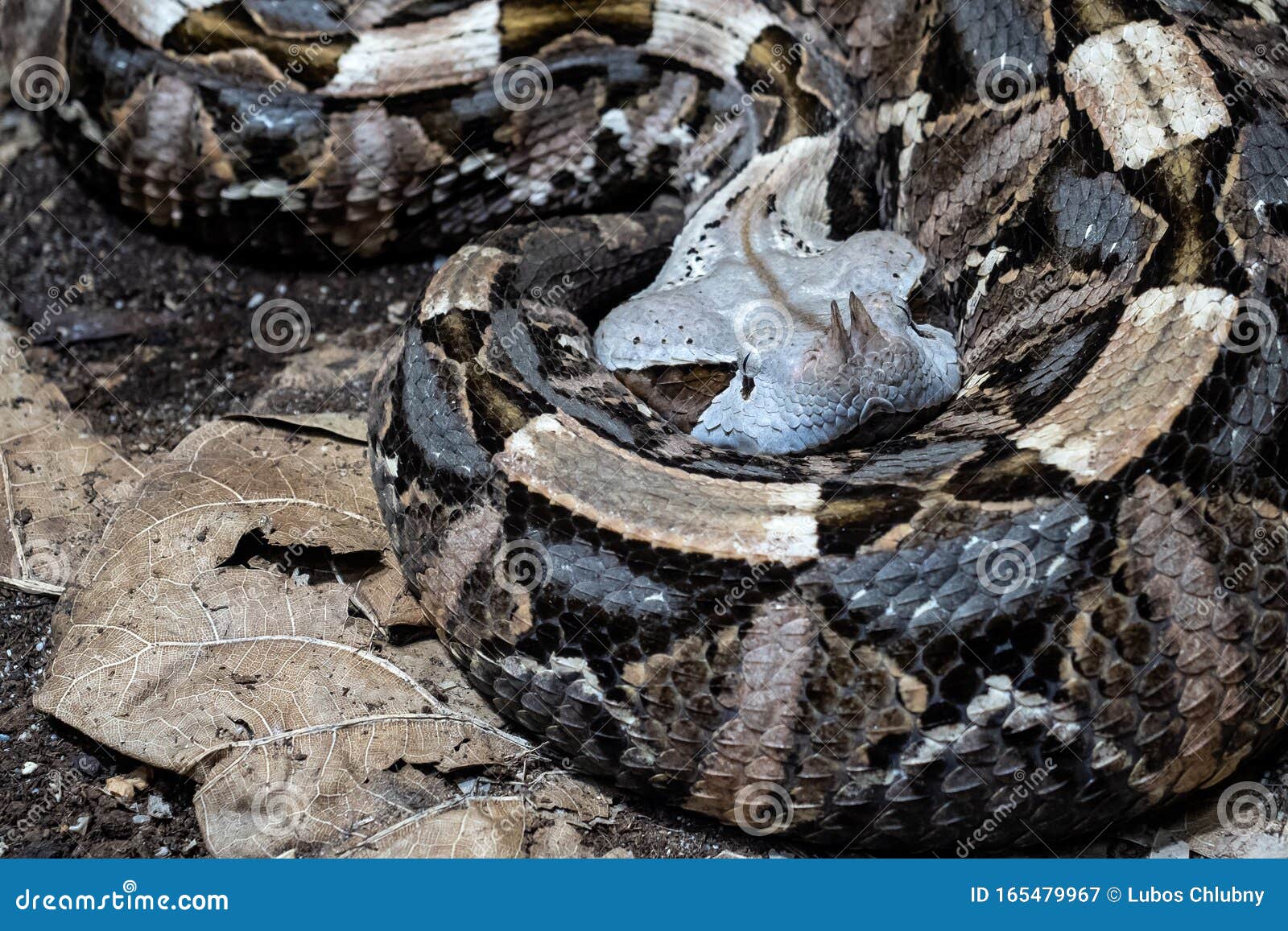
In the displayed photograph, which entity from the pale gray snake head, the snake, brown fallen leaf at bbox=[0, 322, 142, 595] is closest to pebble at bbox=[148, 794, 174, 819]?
brown fallen leaf at bbox=[0, 322, 142, 595]

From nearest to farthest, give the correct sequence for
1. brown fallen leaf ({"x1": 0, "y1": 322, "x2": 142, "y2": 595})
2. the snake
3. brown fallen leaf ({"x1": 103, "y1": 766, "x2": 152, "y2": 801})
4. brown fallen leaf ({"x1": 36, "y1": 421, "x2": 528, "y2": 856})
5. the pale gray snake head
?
1. the snake
2. brown fallen leaf ({"x1": 36, "y1": 421, "x2": 528, "y2": 856})
3. brown fallen leaf ({"x1": 103, "y1": 766, "x2": 152, "y2": 801})
4. the pale gray snake head
5. brown fallen leaf ({"x1": 0, "y1": 322, "x2": 142, "y2": 595})

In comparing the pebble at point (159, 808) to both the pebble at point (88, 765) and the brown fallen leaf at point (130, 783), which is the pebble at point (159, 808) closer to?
the brown fallen leaf at point (130, 783)

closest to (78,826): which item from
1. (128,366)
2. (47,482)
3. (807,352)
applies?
(47,482)

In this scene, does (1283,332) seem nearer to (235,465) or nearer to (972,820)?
(972,820)

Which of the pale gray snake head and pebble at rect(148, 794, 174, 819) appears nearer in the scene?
pebble at rect(148, 794, 174, 819)

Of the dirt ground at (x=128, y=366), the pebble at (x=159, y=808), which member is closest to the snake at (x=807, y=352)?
the dirt ground at (x=128, y=366)

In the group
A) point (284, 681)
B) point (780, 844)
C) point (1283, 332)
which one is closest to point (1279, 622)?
point (1283, 332)

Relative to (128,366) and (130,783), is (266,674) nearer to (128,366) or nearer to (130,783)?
(130,783)

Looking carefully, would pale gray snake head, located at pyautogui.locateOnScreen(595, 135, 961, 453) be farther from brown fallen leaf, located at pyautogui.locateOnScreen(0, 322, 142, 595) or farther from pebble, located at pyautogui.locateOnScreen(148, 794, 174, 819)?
pebble, located at pyautogui.locateOnScreen(148, 794, 174, 819)
